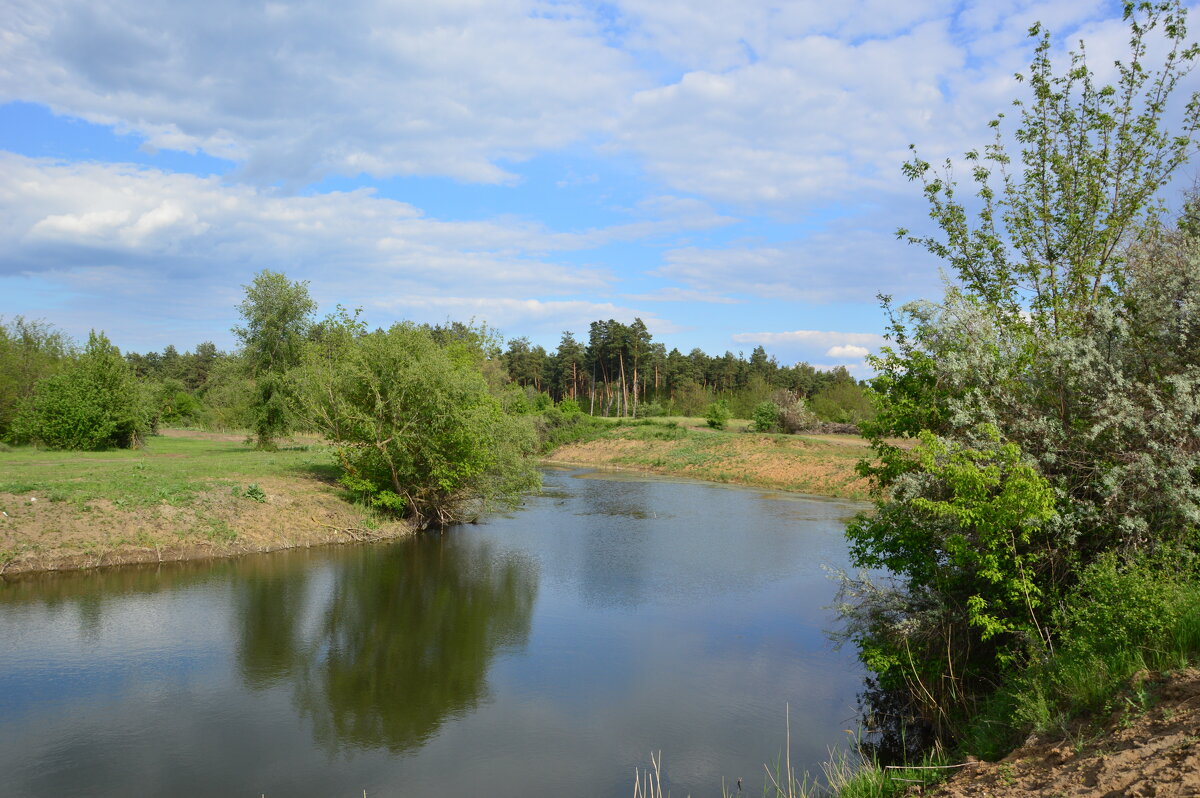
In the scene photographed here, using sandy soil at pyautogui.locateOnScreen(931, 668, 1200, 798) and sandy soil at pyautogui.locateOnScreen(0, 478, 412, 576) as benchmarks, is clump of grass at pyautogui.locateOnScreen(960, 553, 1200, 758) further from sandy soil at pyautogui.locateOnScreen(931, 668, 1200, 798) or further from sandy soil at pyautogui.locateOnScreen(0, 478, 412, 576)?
sandy soil at pyautogui.locateOnScreen(0, 478, 412, 576)

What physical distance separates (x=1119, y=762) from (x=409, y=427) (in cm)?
2344

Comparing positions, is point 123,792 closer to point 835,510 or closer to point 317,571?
point 317,571

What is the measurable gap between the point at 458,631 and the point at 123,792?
26.5 feet

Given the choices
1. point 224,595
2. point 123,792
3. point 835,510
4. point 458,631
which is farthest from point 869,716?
point 835,510

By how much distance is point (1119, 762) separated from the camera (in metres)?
6.32

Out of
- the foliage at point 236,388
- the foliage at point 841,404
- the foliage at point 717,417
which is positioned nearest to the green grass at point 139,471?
the foliage at point 236,388

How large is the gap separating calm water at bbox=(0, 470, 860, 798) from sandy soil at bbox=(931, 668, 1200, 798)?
12.8 ft

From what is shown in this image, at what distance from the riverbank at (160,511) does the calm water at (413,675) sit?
0.99m

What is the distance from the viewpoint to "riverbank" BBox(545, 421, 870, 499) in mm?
45188

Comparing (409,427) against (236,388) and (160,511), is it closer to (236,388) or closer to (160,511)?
(160,511)

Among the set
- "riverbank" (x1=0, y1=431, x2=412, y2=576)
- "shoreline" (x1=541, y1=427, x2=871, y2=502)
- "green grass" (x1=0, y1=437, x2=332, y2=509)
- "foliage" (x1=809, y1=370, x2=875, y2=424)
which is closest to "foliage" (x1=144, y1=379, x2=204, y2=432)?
"shoreline" (x1=541, y1=427, x2=871, y2=502)

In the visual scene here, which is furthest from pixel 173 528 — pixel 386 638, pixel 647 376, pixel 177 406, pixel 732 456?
pixel 647 376

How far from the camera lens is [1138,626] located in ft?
26.7

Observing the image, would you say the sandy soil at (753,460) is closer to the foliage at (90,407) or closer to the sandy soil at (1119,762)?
the foliage at (90,407)
